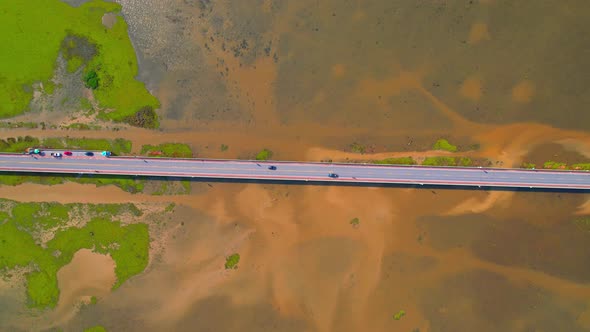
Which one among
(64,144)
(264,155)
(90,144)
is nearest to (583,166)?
(264,155)

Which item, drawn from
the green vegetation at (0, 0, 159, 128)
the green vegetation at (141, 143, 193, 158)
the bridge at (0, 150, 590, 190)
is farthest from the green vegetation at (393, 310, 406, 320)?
the green vegetation at (0, 0, 159, 128)

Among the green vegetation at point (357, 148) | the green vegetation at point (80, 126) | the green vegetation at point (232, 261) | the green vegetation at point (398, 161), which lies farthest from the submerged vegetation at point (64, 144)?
the green vegetation at point (398, 161)

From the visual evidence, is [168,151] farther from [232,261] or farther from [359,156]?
[359,156]

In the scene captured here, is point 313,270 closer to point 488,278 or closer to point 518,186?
point 488,278

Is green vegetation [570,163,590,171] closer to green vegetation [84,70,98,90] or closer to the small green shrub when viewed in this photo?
the small green shrub

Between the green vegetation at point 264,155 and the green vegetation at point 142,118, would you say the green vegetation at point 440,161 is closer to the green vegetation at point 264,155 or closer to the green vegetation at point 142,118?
the green vegetation at point 264,155

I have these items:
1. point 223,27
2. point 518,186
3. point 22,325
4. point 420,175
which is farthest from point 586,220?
point 22,325
